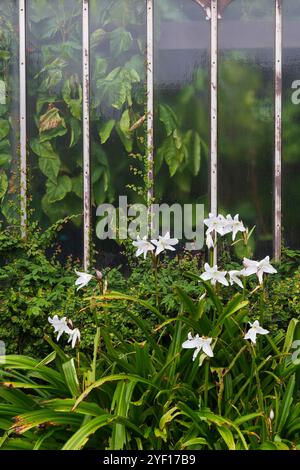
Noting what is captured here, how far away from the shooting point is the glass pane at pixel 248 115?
4512 millimetres

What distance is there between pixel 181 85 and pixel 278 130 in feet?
2.56

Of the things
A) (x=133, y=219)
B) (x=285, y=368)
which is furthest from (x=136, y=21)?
(x=285, y=368)

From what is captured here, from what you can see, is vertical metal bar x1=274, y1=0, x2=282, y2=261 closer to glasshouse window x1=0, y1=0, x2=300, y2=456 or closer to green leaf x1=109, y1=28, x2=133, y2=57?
glasshouse window x1=0, y1=0, x2=300, y2=456

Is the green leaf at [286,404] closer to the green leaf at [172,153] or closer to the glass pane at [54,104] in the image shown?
the green leaf at [172,153]

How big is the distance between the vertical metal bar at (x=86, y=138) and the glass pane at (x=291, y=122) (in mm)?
1430

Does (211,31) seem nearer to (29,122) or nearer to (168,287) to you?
(29,122)

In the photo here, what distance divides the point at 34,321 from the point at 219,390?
173 centimetres

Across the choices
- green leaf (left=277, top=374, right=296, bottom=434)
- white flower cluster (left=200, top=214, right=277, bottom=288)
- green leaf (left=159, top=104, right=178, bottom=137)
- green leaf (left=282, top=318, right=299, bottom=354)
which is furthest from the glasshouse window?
green leaf (left=277, top=374, right=296, bottom=434)

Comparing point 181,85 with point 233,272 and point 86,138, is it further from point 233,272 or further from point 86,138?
point 233,272

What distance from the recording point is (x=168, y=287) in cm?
417

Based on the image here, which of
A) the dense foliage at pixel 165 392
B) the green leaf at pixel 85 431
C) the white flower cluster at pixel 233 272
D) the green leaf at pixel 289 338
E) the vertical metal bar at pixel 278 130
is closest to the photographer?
the green leaf at pixel 85 431

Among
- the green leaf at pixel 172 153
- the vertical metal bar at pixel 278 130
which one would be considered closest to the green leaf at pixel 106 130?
the green leaf at pixel 172 153

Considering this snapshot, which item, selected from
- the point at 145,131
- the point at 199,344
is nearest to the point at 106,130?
the point at 145,131

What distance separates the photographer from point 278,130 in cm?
451
